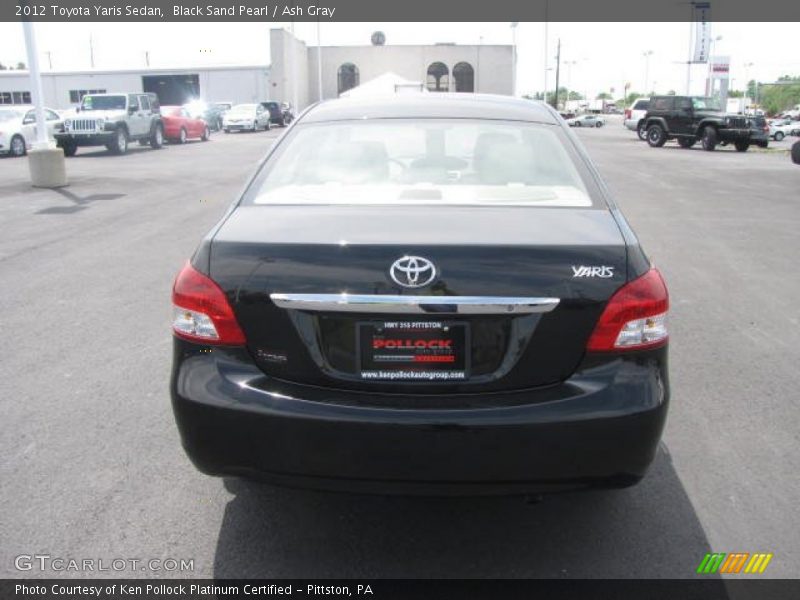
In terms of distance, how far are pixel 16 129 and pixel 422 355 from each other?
24.2 m

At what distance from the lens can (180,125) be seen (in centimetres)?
3216

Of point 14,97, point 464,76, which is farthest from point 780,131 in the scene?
point 14,97

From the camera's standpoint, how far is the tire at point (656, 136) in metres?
30.5

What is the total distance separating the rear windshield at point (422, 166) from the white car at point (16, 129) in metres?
21.7

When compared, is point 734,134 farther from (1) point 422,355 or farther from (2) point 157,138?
(1) point 422,355

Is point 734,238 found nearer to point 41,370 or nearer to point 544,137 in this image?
point 544,137

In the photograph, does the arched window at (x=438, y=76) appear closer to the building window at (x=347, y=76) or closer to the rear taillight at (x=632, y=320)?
the building window at (x=347, y=76)

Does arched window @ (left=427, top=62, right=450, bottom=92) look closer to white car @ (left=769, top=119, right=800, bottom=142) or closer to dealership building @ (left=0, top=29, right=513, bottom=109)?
dealership building @ (left=0, top=29, right=513, bottom=109)

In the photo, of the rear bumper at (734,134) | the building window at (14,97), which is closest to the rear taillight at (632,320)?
the rear bumper at (734,134)

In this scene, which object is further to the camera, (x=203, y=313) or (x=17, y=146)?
(x=17, y=146)

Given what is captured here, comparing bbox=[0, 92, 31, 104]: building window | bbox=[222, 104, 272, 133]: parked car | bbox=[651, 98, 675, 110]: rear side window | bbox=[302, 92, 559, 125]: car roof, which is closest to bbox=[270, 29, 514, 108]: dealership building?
bbox=[222, 104, 272, 133]: parked car

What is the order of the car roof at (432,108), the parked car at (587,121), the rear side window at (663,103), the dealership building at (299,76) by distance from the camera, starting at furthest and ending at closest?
the parked car at (587,121) < the dealership building at (299,76) < the rear side window at (663,103) < the car roof at (432,108)
